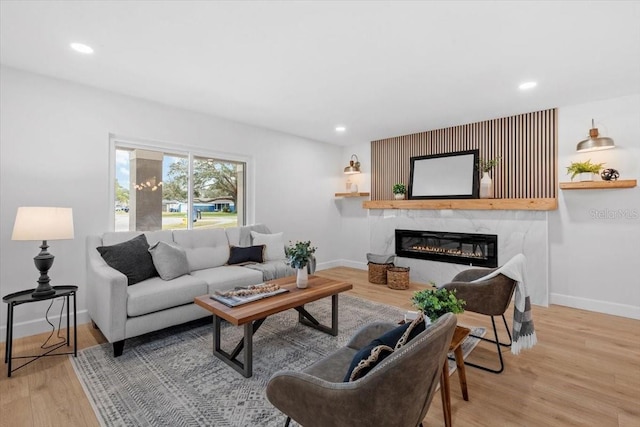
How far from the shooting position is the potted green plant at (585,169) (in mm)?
3602

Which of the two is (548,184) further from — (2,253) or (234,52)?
(2,253)

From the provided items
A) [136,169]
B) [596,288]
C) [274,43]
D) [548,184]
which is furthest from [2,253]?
[596,288]

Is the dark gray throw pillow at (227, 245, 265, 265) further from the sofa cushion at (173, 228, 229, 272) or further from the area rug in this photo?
the area rug

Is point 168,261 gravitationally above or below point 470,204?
below

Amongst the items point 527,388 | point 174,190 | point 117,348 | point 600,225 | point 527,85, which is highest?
point 527,85

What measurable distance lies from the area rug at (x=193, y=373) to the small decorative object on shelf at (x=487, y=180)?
7.07 feet

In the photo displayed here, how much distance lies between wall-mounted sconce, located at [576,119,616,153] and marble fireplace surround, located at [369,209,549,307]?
0.87 m

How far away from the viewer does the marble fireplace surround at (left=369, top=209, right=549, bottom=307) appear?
157 inches

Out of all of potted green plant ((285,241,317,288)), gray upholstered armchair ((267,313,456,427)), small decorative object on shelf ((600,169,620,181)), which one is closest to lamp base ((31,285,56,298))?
potted green plant ((285,241,317,288))

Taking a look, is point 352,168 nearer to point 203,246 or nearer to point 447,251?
point 447,251

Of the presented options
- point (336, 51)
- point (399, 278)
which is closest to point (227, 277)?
point (336, 51)

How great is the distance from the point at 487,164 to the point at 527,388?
3232 mm

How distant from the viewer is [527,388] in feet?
7.04

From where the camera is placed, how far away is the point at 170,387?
2123mm
